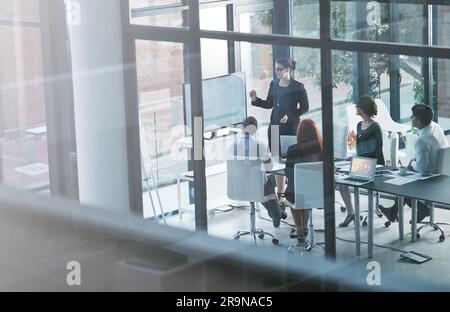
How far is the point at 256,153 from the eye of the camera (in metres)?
6.70

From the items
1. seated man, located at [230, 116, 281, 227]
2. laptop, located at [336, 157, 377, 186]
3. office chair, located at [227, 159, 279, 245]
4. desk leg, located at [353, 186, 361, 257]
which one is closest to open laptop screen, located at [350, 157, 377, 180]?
laptop, located at [336, 157, 377, 186]

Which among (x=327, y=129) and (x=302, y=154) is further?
(x=302, y=154)

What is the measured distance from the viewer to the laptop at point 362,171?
A: 19.4 feet

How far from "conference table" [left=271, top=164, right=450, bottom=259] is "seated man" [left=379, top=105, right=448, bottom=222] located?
0.18 feet

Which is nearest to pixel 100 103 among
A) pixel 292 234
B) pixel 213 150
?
pixel 213 150

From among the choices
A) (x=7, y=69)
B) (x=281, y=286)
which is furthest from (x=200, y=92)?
(x=7, y=69)

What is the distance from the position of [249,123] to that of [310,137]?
604mm

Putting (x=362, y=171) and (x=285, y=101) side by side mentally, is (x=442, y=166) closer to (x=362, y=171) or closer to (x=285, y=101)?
(x=362, y=171)

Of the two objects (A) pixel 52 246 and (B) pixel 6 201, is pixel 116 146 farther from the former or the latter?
(B) pixel 6 201

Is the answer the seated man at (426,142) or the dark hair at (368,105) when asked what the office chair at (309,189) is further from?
the seated man at (426,142)

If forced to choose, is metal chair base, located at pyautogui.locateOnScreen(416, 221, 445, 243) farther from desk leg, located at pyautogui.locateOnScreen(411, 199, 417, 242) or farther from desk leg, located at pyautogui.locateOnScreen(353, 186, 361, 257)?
desk leg, located at pyautogui.locateOnScreen(353, 186, 361, 257)

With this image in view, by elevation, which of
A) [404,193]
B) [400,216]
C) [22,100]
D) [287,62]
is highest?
[287,62]

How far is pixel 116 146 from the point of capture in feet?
24.4

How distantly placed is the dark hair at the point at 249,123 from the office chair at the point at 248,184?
0.23 m
